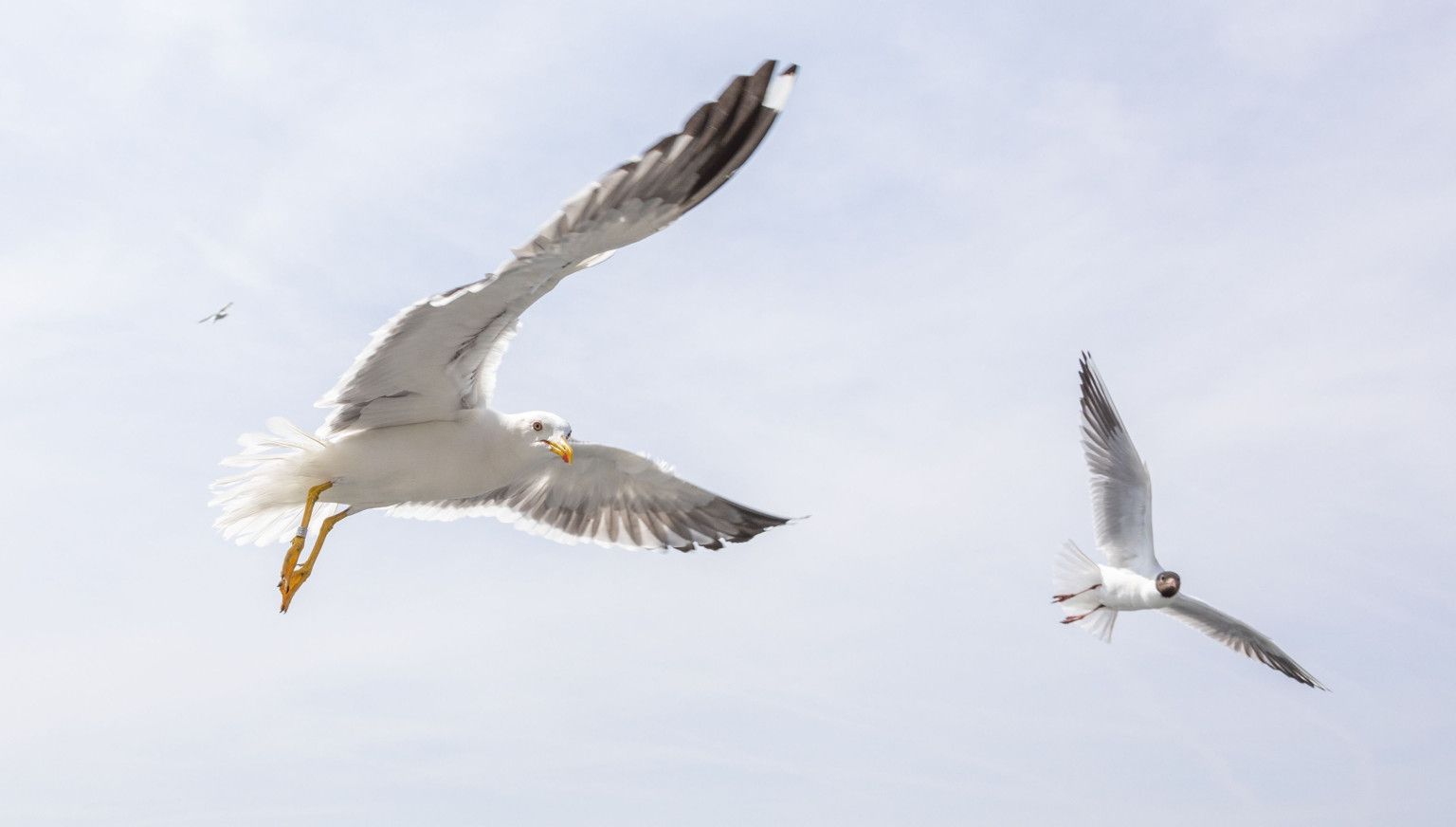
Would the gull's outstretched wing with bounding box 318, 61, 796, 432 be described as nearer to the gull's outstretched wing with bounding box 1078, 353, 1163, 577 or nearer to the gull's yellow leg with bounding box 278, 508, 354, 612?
the gull's yellow leg with bounding box 278, 508, 354, 612

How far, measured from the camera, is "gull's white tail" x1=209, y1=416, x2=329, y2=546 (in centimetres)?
764

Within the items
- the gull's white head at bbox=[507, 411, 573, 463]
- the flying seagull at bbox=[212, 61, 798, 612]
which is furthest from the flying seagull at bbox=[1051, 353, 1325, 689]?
the gull's white head at bbox=[507, 411, 573, 463]

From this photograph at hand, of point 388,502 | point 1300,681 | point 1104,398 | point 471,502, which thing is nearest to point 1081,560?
point 1104,398

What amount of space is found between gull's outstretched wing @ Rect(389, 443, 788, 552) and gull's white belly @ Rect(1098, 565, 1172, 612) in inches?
173

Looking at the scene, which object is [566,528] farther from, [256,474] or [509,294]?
[509,294]

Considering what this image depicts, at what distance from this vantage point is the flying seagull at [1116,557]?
41.5 ft

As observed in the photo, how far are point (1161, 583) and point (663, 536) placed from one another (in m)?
5.30

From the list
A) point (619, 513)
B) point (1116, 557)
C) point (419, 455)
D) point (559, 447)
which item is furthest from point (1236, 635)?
point (419, 455)

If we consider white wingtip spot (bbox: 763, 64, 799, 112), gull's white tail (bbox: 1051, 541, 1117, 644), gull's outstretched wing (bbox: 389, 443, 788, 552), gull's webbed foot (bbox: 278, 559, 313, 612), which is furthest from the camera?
gull's white tail (bbox: 1051, 541, 1117, 644)

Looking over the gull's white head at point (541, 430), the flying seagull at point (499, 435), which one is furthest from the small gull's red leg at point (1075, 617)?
the gull's white head at point (541, 430)

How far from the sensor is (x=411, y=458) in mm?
7578

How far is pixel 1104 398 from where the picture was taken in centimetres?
1377

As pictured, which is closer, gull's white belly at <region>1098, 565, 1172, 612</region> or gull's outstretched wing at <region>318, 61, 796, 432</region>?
gull's outstretched wing at <region>318, 61, 796, 432</region>

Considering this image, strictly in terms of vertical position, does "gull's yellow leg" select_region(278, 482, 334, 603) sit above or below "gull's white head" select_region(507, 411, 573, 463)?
below
